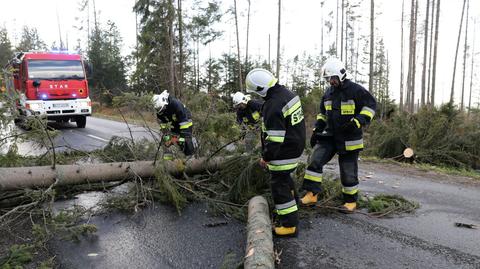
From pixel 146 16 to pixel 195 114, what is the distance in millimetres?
14973

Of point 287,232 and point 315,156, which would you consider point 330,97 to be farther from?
point 287,232

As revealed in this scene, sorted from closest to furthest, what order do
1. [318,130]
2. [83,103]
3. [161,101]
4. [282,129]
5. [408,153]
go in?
[282,129], [318,130], [161,101], [408,153], [83,103]

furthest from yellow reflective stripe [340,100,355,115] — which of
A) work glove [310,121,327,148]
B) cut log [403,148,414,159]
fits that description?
cut log [403,148,414,159]

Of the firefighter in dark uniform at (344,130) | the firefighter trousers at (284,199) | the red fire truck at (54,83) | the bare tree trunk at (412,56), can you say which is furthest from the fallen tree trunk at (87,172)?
the bare tree trunk at (412,56)

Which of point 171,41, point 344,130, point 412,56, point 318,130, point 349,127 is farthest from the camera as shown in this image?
point 412,56

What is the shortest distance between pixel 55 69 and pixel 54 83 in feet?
1.95

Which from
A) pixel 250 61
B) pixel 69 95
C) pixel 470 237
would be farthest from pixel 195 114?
pixel 250 61

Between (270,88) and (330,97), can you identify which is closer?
(270,88)

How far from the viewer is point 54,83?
40.3ft

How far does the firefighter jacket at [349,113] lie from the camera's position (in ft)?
14.0

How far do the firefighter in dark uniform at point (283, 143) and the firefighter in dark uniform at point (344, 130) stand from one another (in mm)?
822

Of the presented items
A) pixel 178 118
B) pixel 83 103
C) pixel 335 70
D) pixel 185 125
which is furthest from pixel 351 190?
pixel 83 103

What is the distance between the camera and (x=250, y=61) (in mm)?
27641

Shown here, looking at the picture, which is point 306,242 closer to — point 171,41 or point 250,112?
point 250,112
